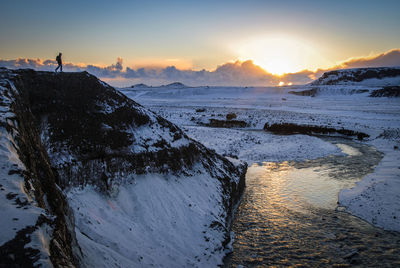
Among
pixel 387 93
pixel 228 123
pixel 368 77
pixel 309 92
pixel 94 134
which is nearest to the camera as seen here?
pixel 94 134

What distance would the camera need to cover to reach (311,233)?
377 inches


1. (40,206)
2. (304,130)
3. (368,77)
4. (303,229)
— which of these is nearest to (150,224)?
(40,206)

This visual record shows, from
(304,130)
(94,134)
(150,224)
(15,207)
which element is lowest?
(150,224)

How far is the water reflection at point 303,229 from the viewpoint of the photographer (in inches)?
320

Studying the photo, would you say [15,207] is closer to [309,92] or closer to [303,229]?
[303,229]

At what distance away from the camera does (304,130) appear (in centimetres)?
3409

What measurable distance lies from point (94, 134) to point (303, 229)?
904 cm

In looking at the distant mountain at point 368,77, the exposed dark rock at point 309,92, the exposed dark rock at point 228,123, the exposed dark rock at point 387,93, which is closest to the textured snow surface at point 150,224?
the exposed dark rock at point 228,123

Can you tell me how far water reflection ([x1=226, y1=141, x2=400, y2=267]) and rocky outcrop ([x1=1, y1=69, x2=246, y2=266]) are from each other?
3.58ft

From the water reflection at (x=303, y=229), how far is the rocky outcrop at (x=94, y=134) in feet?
3.58

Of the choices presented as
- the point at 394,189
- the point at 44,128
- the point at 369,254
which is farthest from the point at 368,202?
the point at 44,128

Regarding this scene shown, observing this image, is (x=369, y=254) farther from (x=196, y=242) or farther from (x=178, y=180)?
(x=178, y=180)

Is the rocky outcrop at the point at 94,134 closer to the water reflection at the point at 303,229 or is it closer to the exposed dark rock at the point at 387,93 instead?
the water reflection at the point at 303,229

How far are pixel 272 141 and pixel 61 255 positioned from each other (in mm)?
26348
